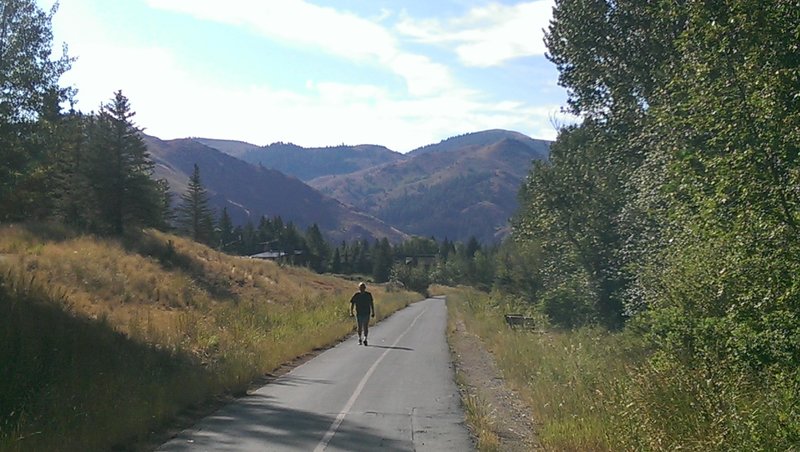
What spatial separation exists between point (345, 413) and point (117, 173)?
36.5m

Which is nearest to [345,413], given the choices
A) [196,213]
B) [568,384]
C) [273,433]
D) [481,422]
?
[273,433]

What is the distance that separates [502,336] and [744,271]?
1631cm

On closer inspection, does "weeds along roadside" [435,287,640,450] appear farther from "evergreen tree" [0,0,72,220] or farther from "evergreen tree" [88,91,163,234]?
"evergreen tree" [88,91,163,234]

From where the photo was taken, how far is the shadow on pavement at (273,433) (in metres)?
8.63

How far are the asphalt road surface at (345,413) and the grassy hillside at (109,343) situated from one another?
0.82 meters

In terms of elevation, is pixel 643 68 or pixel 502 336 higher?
pixel 643 68

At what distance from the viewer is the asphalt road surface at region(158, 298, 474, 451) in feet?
29.2

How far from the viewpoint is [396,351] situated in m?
22.0

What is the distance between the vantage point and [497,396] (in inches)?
555

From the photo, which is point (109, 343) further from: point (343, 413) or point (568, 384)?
point (568, 384)

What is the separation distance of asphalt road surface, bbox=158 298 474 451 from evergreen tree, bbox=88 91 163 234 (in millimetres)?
29172

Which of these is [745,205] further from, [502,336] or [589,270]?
[589,270]

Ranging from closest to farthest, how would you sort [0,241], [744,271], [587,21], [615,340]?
[744,271] → [615,340] → [587,21] → [0,241]

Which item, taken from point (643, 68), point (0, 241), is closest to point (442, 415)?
point (643, 68)
